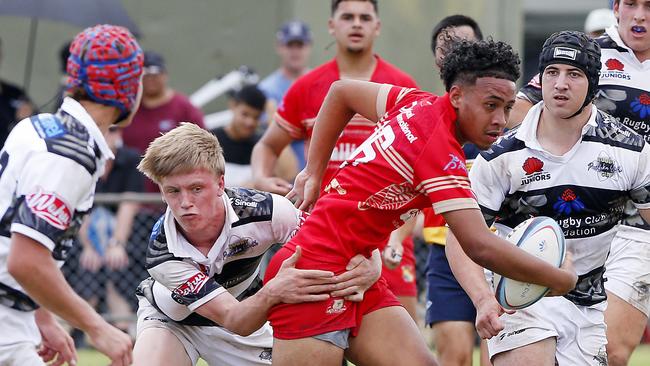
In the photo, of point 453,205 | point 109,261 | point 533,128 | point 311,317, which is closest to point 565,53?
point 533,128

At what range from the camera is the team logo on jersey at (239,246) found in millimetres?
5562

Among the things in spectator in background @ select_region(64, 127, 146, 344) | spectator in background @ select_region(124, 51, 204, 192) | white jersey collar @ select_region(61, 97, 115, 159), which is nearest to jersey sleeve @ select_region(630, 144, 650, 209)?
white jersey collar @ select_region(61, 97, 115, 159)

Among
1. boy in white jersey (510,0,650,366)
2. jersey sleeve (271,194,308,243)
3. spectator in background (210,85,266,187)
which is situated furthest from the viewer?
spectator in background (210,85,266,187)

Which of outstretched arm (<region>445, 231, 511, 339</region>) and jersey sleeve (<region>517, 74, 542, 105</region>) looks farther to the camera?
jersey sleeve (<region>517, 74, 542, 105</region>)

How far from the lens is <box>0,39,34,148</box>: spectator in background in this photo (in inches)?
442

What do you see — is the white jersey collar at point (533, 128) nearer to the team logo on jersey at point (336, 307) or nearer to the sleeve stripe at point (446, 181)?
the sleeve stripe at point (446, 181)

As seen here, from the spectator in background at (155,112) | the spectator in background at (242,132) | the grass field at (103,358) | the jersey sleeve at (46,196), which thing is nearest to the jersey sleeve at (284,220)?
the jersey sleeve at (46,196)

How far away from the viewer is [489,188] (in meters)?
5.79

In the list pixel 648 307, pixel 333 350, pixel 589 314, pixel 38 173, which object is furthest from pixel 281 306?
pixel 648 307

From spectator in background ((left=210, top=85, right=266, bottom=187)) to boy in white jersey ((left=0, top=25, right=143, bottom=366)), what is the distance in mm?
5325

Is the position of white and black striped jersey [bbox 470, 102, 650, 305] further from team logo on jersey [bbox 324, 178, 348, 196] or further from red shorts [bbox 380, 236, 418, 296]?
red shorts [bbox 380, 236, 418, 296]

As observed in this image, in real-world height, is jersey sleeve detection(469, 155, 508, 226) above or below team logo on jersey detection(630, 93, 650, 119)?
below

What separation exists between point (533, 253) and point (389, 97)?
3.15 ft

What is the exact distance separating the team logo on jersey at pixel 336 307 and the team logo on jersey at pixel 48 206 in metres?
1.16
